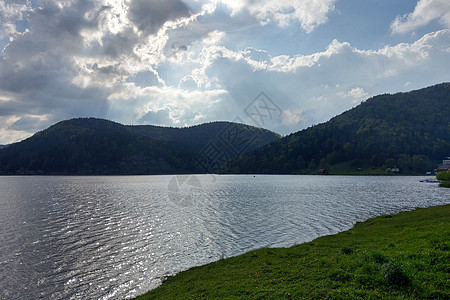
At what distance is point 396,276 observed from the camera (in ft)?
54.7

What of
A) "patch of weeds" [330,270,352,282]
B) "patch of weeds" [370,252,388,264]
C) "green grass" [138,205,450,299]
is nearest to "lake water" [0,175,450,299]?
"green grass" [138,205,450,299]

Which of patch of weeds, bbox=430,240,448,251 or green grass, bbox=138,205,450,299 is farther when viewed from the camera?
patch of weeds, bbox=430,240,448,251

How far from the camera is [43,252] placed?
41344 millimetres

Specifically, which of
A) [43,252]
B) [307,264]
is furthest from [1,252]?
[307,264]

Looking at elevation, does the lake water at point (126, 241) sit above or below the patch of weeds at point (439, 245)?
below

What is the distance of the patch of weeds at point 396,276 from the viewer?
16484mm

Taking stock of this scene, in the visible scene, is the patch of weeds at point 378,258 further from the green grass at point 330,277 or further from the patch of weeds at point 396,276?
the patch of weeds at point 396,276

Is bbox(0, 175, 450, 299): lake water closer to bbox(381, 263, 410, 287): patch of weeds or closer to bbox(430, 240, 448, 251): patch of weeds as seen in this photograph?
bbox(430, 240, 448, 251): patch of weeds

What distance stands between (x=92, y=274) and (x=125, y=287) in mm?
6308

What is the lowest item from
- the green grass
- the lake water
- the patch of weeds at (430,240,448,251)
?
the lake water

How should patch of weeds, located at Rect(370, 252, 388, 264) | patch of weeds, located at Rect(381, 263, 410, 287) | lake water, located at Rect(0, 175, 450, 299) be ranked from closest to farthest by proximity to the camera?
patch of weeds, located at Rect(381, 263, 410, 287) → patch of weeds, located at Rect(370, 252, 388, 264) → lake water, located at Rect(0, 175, 450, 299)

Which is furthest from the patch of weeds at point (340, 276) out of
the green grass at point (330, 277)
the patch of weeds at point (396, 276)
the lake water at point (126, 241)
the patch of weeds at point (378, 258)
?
the lake water at point (126, 241)

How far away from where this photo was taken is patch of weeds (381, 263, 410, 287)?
54.1ft

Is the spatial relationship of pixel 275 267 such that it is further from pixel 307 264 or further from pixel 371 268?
pixel 371 268
